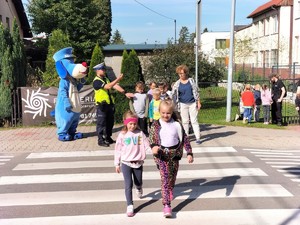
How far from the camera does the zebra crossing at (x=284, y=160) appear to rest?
24.2 ft

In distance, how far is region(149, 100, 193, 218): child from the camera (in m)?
5.19

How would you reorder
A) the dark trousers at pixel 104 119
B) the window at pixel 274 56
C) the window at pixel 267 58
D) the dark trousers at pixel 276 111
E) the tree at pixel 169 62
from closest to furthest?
the dark trousers at pixel 104 119, the dark trousers at pixel 276 111, the tree at pixel 169 62, the window at pixel 274 56, the window at pixel 267 58

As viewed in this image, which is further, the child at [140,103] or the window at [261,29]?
the window at [261,29]

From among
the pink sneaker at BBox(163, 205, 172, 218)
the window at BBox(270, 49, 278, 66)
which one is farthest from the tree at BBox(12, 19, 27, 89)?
the window at BBox(270, 49, 278, 66)

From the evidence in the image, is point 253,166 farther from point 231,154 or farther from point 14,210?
point 14,210

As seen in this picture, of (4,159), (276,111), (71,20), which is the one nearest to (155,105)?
(4,159)

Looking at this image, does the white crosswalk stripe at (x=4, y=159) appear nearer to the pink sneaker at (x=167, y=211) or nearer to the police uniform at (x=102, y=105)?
the police uniform at (x=102, y=105)

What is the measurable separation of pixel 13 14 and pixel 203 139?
23969mm

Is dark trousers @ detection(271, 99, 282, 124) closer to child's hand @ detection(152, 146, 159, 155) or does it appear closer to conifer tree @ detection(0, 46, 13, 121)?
conifer tree @ detection(0, 46, 13, 121)

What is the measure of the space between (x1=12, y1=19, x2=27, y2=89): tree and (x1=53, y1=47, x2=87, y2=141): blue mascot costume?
3.75m

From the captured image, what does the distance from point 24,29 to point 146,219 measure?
31662 mm

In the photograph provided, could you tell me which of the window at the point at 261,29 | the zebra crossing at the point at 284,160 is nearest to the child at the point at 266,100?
the zebra crossing at the point at 284,160

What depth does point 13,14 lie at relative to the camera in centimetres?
3072

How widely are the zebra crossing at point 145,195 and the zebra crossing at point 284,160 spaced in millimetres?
265
